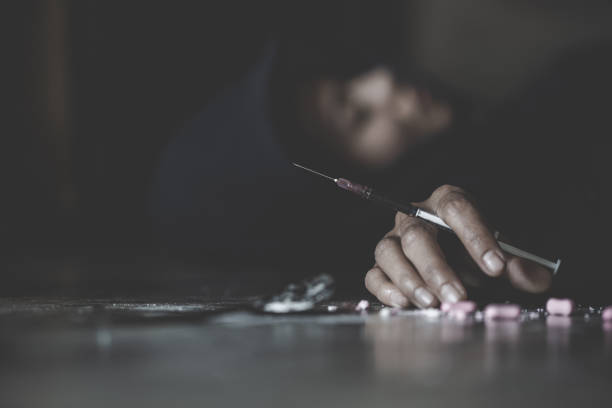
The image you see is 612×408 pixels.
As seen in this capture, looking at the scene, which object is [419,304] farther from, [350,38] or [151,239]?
[350,38]

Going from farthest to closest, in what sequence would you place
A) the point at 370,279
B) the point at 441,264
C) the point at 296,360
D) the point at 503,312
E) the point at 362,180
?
the point at 362,180 → the point at 370,279 → the point at 441,264 → the point at 503,312 → the point at 296,360

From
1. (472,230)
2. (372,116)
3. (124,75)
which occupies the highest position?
(124,75)

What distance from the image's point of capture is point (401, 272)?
0.81 meters

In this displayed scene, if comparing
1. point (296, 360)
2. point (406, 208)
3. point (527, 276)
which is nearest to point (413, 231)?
point (406, 208)

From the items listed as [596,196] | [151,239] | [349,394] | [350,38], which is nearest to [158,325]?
[349,394]

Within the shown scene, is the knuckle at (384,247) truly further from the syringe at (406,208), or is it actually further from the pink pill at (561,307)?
the pink pill at (561,307)

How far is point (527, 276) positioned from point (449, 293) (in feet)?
0.41

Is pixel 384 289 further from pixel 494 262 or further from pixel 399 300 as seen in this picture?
pixel 494 262

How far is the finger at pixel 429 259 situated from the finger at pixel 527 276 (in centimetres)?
9

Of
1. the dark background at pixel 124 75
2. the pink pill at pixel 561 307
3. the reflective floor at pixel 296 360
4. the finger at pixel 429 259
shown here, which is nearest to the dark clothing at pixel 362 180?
the finger at pixel 429 259

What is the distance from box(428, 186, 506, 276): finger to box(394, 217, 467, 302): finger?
33mm

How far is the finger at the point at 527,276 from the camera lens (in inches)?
31.1

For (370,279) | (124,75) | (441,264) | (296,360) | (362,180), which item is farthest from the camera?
(124,75)

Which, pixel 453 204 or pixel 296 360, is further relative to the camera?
pixel 453 204
